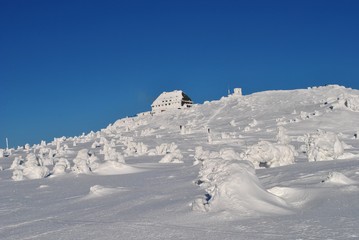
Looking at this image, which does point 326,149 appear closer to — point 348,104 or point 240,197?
point 240,197

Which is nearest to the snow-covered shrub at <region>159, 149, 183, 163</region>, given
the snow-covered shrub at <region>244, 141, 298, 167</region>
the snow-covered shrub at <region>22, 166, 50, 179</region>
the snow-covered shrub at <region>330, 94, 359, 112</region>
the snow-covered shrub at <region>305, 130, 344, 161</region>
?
the snow-covered shrub at <region>22, 166, 50, 179</region>

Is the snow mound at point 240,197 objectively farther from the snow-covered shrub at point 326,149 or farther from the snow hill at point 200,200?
the snow-covered shrub at point 326,149

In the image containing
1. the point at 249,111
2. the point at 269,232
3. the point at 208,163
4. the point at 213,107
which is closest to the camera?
the point at 269,232

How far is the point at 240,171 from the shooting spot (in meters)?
11.1

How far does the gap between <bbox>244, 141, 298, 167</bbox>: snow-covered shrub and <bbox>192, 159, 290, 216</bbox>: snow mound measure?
842cm

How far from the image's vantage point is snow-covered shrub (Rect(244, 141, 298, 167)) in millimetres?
19625

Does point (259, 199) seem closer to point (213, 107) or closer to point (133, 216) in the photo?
point (133, 216)

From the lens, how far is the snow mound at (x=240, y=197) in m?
9.95

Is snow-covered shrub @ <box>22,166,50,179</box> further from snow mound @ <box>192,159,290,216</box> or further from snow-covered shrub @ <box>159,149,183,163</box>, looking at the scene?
snow mound @ <box>192,159,290,216</box>

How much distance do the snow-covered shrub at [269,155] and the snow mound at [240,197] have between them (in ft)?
27.6

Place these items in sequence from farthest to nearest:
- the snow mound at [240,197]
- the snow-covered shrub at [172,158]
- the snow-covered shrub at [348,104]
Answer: the snow-covered shrub at [348,104]
the snow-covered shrub at [172,158]
the snow mound at [240,197]

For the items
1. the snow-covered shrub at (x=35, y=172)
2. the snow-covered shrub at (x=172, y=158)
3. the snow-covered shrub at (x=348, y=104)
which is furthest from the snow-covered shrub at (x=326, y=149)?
the snow-covered shrub at (x=348, y=104)

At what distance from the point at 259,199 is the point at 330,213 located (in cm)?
167

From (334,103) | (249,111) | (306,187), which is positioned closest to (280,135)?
(306,187)
